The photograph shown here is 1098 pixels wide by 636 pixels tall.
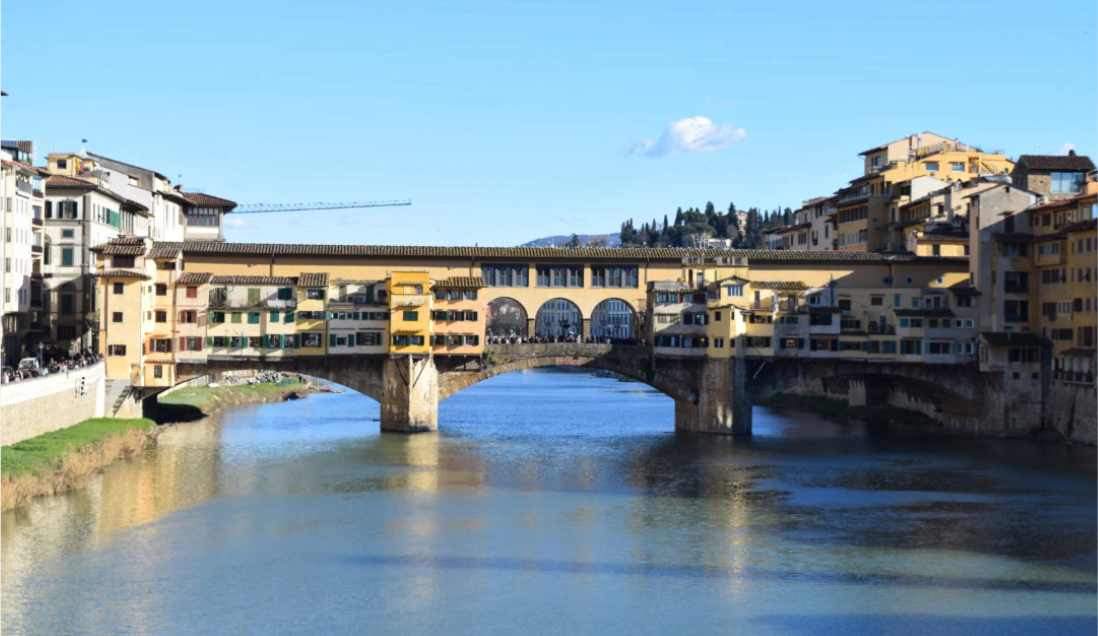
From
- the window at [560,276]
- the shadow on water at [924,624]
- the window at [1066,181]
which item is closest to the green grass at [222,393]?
the window at [560,276]

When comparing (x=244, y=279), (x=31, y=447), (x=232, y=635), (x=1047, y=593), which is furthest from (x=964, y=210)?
(x=232, y=635)

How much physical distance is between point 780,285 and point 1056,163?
60.8 feet

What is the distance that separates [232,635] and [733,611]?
1410cm

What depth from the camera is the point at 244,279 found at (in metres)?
78.8

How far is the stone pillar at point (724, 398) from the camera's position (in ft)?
267

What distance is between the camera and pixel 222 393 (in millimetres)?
109688

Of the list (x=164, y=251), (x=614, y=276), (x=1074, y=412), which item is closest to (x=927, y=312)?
(x=1074, y=412)

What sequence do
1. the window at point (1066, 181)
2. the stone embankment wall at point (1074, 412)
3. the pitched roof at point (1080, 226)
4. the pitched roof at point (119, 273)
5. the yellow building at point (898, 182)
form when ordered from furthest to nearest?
the yellow building at point (898, 182)
the window at point (1066, 181)
the stone embankment wall at point (1074, 412)
the pitched roof at point (119, 273)
the pitched roof at point (1080, 226)

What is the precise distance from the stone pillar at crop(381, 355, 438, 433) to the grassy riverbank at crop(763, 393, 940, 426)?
104 feet

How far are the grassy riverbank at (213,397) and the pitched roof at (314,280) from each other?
14.3 m

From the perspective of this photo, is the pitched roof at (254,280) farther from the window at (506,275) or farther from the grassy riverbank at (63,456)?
the window at (506,275)

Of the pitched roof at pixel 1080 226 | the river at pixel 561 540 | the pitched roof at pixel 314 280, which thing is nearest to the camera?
the river at pixel 561 540

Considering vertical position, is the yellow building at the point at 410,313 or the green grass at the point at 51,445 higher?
the yellow building at the point at 410,313

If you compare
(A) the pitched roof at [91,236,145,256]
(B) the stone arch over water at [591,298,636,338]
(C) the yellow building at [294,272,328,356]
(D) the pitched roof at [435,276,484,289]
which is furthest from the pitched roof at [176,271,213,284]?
(B) the stone arch over water at [591,298,636,338]
